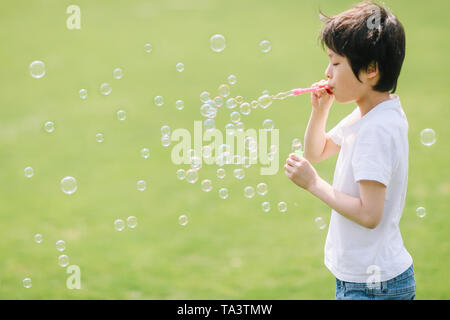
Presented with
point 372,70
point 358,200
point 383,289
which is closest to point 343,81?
point 372,70

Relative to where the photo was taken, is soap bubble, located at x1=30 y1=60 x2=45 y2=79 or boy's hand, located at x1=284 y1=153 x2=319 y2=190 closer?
boy's hand, located at x1=284 y1=153 x2=319 y2=190

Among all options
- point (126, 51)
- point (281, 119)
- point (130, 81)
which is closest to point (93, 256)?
point (281, 119)

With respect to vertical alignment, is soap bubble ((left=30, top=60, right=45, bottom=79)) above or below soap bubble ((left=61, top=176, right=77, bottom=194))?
above

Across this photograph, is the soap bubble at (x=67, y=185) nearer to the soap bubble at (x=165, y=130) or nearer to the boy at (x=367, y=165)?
the soap bubble at (x=165, y=130)

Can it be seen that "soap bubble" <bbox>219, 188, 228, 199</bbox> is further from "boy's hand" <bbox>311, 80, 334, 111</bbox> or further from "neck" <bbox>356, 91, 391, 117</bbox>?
"neck" <bbox>356, 91, 391, 117</bbox>

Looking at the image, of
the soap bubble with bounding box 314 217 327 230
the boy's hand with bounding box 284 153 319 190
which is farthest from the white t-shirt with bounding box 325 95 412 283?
the soap bubble with bounding box 314 217 327 230

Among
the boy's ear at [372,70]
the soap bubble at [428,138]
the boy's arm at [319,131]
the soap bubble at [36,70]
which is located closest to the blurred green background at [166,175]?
the soap bubble at [428,138]

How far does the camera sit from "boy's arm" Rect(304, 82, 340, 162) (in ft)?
7.30

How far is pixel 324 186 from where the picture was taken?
6.74ft

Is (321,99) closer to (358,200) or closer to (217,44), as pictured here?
(358,200)

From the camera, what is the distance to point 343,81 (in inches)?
79.5

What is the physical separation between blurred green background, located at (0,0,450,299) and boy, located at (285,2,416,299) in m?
1.54

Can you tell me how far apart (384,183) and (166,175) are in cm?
391

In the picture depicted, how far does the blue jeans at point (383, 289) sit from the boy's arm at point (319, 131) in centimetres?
54
